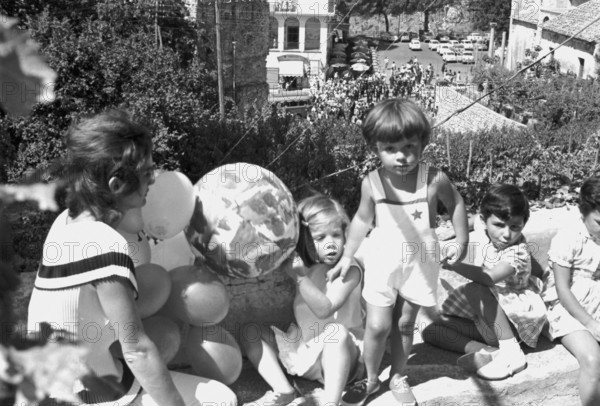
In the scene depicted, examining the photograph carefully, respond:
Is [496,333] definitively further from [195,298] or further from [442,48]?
[442,48]

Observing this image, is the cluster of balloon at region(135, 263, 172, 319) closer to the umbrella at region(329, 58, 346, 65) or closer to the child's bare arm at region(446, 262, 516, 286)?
the child's bare arm at region(446, 262, 516, 286)

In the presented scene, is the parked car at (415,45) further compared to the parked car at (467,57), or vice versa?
the parked car at (415,45)

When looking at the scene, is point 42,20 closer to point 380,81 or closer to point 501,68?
point 380,81

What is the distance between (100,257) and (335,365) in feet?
3.09

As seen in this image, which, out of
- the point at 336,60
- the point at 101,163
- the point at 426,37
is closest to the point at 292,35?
the point at 336,60

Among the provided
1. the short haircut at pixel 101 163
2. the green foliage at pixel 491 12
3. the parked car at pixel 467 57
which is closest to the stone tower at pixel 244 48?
the parked car at pixel 467 57

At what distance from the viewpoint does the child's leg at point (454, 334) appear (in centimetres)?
300

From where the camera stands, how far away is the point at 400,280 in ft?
8.52

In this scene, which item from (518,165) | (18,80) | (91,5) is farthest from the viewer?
(91,5)

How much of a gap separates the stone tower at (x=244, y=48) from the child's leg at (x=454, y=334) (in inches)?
697

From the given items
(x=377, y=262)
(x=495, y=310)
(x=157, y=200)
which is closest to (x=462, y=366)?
(x=495, y=310)

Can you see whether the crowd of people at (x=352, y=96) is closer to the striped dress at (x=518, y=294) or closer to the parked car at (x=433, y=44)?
the striped dress at (x=518, y=294)

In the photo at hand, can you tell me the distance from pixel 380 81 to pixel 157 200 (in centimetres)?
1296

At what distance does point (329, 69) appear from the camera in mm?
33969
